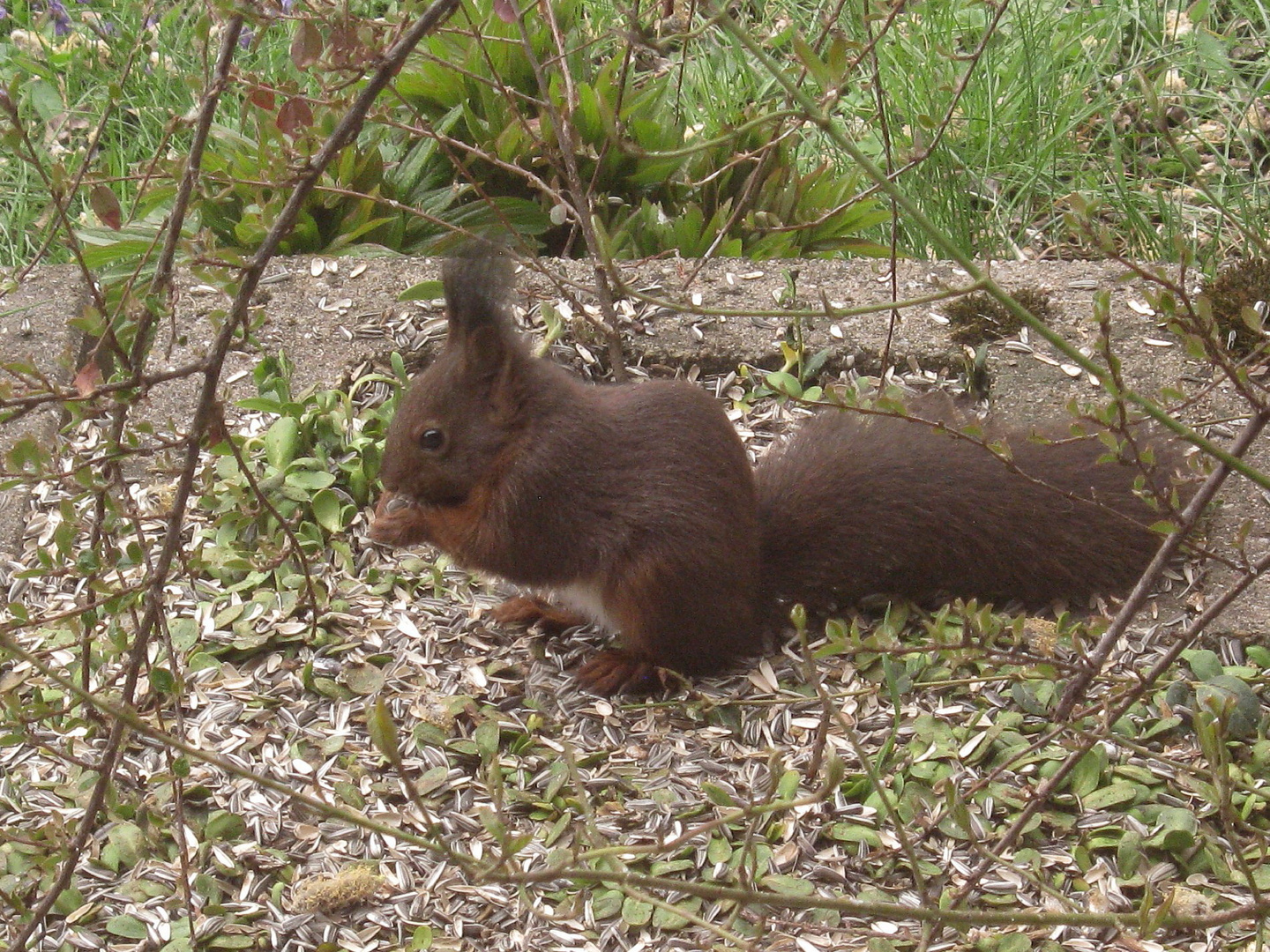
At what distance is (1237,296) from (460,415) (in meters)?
1.60

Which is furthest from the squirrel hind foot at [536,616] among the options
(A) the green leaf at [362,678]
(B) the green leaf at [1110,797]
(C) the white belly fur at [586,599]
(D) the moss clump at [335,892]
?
(B) the green leaf at [1110,797]

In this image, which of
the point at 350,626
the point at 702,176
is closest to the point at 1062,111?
the point at 702,176

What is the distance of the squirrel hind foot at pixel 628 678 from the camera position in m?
2.40

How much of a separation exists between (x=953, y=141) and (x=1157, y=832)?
2.42 metres

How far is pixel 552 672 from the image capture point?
246 cm

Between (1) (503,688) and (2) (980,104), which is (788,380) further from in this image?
(2) (980,104)

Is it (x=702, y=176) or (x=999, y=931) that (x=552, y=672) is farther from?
(x=702, y=176)

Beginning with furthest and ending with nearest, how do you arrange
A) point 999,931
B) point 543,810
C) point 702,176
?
point 702,176 → point 543,810 → point 999,931

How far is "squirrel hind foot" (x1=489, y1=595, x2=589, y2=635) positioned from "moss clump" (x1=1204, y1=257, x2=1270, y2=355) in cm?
142

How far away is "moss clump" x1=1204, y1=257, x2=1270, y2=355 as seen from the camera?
9.23 ft

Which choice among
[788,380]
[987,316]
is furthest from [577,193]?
[987,316]

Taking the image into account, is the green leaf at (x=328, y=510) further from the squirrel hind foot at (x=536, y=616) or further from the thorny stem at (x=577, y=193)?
the thorny stem at (x=577, y=193)

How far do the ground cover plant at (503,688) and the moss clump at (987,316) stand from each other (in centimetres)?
4

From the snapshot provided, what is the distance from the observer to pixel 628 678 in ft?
7.91
